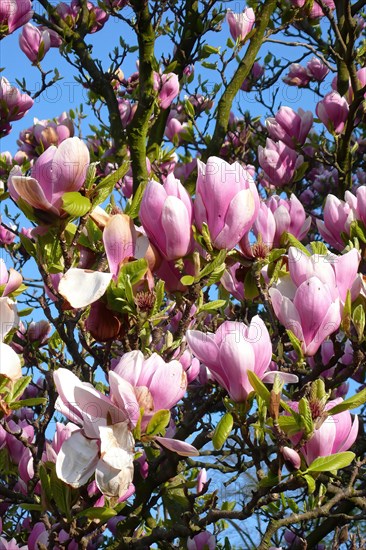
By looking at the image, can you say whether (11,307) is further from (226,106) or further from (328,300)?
(226,106)

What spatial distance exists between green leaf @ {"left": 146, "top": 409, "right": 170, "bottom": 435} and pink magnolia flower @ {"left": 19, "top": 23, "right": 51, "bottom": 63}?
3088 mm

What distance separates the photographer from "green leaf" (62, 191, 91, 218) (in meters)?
1.42

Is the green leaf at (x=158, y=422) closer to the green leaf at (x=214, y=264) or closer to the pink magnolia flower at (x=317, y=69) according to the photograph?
the green leaf at (x=214, y=264)

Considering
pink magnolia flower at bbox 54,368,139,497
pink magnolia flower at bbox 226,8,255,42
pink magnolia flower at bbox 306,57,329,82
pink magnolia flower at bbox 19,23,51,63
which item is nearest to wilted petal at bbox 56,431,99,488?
pink magnolia flower at bbox 54,368,139,497

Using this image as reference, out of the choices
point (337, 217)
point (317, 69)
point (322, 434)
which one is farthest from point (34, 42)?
point (322, 434)

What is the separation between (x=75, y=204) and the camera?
1.43 meters

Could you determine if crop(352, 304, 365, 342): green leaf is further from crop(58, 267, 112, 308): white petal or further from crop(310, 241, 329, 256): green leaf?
crop(58, 267, 112, 308): white petal

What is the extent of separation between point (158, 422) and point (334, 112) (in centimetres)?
237

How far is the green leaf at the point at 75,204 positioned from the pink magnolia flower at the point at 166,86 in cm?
221

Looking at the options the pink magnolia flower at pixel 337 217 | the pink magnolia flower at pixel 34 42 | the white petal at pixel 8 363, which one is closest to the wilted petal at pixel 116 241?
the white petal at pixel 8 363

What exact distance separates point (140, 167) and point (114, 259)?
5.93 ft

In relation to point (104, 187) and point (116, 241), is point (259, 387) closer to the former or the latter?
point (116, 241)

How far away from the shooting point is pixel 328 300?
1519mm

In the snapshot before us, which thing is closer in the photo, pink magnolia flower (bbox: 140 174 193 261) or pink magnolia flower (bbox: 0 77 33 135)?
pink magnolia flower (bbox: 140 174 193 261)
